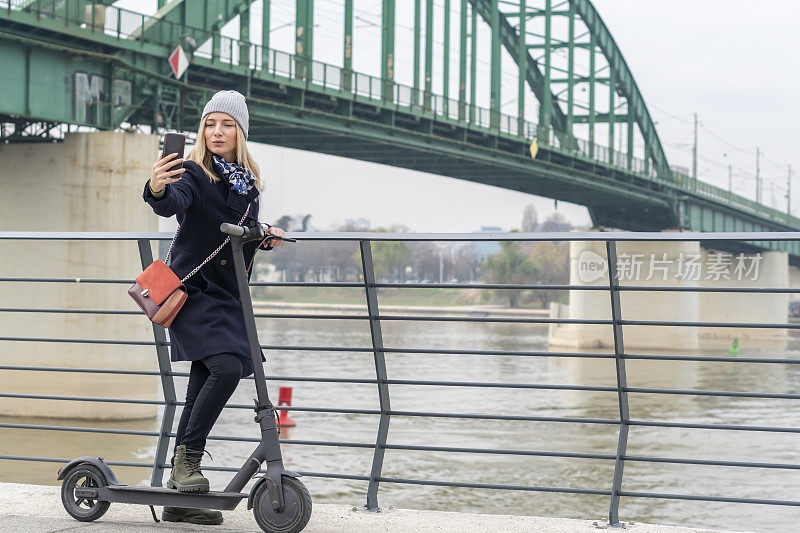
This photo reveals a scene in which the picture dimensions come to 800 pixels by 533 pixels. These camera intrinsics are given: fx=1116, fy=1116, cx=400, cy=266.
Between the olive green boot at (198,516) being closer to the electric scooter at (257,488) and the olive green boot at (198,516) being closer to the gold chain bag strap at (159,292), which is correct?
the electric scooter at (257,488)

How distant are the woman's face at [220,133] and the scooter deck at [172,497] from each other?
3.52ft

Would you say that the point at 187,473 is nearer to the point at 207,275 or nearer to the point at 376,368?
the point at 207,275

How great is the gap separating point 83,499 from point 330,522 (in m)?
0.84

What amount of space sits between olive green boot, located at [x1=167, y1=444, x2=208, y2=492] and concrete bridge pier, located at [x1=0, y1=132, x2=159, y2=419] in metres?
18.0

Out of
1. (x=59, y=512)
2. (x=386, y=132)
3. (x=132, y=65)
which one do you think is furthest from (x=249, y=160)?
(x=386, y=132)

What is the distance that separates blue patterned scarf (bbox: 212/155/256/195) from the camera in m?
3.54

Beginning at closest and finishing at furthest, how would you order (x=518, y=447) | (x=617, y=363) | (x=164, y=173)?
(x=164, y=173) < (x=617, y=363) < (x=518, y=447)

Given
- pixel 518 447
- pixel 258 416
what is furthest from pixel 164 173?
pixel 518 447

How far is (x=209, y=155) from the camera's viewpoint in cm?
360

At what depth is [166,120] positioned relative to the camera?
24609 millimetres

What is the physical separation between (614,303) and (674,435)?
855 inches

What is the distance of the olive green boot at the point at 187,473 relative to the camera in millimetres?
3512

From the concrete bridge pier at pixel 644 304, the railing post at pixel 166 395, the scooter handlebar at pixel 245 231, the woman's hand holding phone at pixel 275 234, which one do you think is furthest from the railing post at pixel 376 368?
the concrete bridge pier at pixel 644 304

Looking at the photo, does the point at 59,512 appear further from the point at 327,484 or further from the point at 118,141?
the point at 118,141
